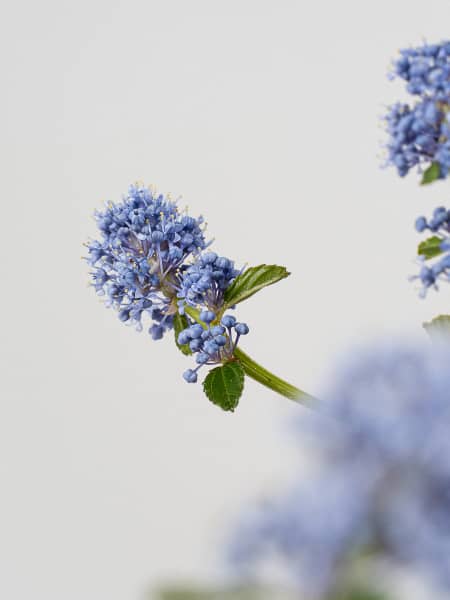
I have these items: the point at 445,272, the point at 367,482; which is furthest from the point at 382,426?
the point at 445,272

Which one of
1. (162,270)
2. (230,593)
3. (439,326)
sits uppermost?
(162,270)

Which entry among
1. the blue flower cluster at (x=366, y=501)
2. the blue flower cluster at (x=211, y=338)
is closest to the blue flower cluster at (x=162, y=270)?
the blue flower cluster at (x=211, y=338)

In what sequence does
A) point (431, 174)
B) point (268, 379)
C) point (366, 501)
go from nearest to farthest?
1. point (366, 501)
2. point (431, 174)
3. point (268, 379)

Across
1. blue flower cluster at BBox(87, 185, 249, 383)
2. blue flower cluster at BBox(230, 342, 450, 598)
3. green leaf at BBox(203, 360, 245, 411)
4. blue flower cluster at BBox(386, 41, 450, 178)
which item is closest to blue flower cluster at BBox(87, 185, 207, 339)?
blue flower cluster at BBox(87, 185, 249, 383)

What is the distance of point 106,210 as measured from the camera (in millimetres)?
1002

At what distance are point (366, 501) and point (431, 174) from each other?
51 centimetres

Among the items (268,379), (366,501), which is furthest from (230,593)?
(268,379)

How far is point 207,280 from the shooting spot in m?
0.95

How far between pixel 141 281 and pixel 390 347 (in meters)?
0.66

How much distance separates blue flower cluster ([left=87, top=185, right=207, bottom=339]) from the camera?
3.21 ft

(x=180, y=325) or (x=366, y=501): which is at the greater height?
(x=180, y=325)

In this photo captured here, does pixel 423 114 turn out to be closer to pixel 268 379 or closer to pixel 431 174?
pixel 431 174

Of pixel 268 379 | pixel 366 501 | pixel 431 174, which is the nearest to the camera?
pixel 366 501

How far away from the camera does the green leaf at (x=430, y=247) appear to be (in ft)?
2.65
